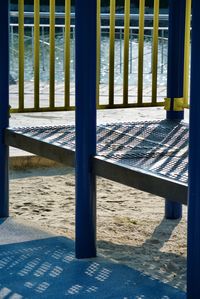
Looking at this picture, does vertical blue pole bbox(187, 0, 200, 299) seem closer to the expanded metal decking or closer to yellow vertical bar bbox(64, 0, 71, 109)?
the expanded metal decking

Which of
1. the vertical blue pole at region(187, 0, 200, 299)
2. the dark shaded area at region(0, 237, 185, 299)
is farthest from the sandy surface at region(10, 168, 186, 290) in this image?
the vertical blue pole at region(187, 0, 200, 299)

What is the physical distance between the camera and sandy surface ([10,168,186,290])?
416 cm

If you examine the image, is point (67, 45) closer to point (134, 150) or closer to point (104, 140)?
point (104, 140)

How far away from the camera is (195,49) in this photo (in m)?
2.97

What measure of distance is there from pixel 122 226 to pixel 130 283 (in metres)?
1.24

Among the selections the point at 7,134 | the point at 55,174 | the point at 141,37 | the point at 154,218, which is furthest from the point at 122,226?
the point at 55,174

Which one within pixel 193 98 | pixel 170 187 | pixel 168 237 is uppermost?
pixel 193 98

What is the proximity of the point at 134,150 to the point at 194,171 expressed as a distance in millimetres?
1129

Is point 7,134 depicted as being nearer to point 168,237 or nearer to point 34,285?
point 168,237

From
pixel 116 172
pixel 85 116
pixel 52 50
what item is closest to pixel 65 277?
pixel 116 172

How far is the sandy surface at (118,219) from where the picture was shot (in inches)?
164

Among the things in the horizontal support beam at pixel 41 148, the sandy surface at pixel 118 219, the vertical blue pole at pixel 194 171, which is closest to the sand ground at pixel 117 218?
the sandy surface at pixel 118 219

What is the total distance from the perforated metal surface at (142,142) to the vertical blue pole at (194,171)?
35 centimetres

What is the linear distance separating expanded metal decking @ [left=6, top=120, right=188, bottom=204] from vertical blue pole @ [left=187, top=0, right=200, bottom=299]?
0.73ft
